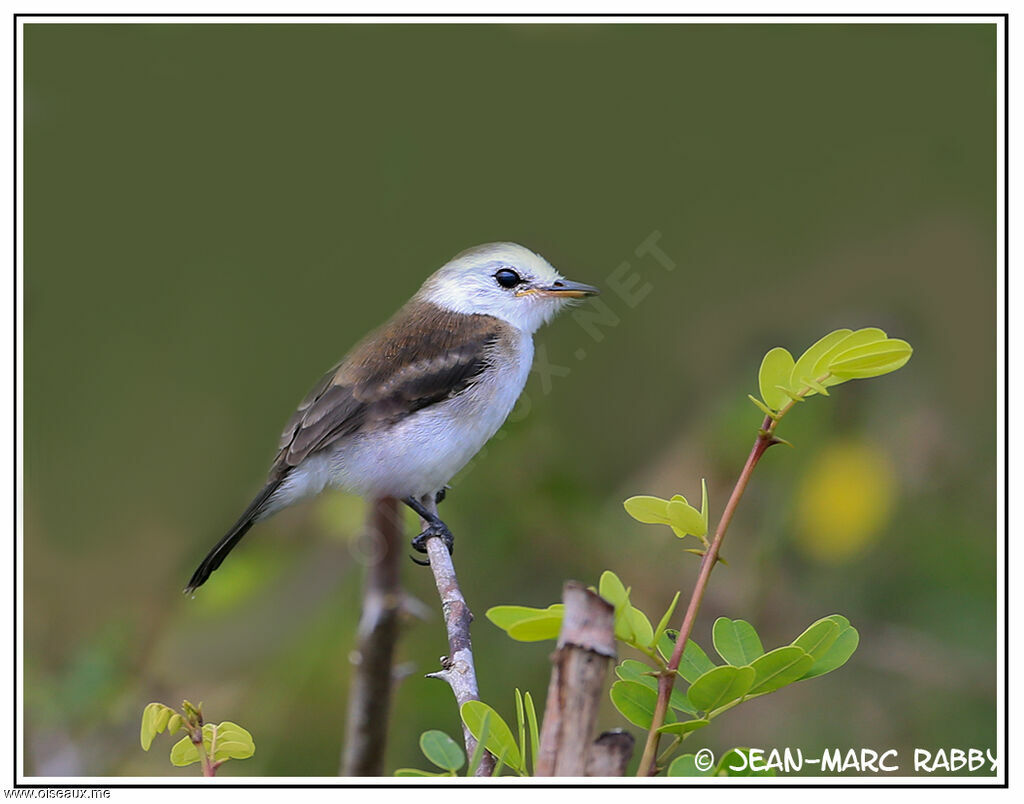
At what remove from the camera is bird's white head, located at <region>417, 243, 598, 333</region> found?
3.50m

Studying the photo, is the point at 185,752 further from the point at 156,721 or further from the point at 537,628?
the point at 537,628

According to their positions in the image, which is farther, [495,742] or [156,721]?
[156,721]

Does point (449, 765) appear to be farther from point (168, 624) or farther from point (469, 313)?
point (168, 624)

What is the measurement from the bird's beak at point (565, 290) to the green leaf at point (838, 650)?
2.11m

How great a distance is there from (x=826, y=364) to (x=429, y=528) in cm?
219

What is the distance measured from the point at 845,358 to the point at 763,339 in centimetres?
315

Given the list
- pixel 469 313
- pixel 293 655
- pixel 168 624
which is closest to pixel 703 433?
pixel 469 313

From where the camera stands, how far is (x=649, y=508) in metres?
1.37

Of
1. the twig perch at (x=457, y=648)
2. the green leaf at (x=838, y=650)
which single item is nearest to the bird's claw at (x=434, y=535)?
the twig perch at (x=457, y=648)

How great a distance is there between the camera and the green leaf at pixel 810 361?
1.28 metres

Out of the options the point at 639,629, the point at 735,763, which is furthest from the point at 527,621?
the point at 735,763

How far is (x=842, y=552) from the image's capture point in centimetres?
362

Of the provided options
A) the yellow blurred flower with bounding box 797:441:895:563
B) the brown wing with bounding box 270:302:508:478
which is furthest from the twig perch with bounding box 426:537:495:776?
the yellow blurred flower with bounding box 797:441:895:563

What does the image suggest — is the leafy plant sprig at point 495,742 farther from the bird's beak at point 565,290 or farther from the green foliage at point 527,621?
the bird's beak at point 565,290
